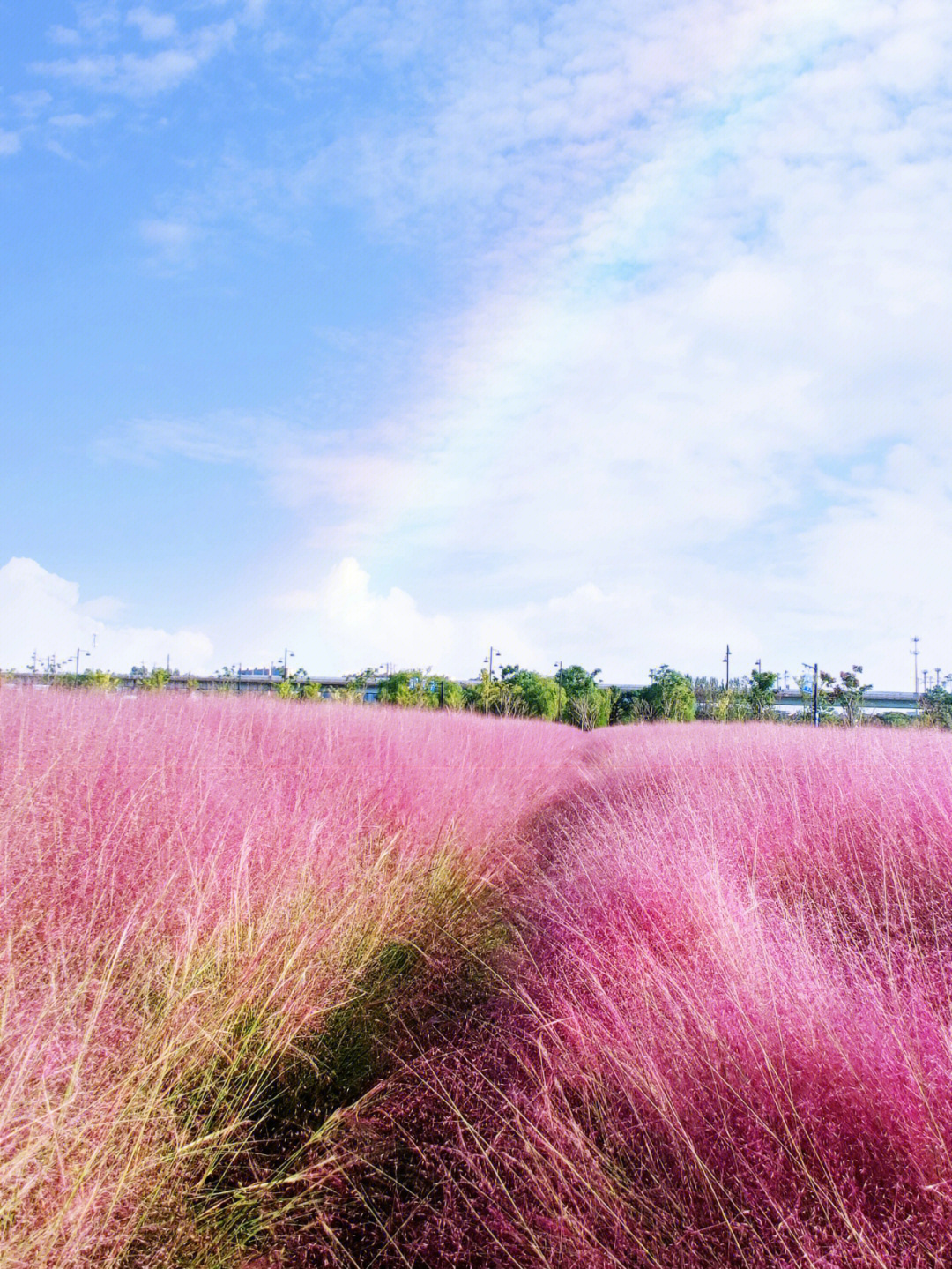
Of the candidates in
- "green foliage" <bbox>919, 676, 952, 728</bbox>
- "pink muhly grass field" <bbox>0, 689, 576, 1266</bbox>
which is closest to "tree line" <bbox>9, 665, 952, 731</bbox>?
"green foliage" <bbox>919, 676, 952, 728</bbox>

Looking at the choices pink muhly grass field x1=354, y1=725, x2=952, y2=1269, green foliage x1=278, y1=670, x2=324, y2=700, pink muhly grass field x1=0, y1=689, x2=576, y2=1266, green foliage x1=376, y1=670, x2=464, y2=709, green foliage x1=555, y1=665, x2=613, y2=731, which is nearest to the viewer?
pink muhly grass field x1=354, y1=725, x2=952, y2=1269

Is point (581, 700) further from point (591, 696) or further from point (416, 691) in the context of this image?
point (416, 691)

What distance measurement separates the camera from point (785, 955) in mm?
2293

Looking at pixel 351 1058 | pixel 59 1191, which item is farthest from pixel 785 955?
pixel 59 1191

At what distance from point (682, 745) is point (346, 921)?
566 cm

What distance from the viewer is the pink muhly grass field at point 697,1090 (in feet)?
4.84

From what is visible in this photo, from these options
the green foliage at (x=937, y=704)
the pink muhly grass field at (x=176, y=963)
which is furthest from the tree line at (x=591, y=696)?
the pink muhly grass field at (x=176, y=963)

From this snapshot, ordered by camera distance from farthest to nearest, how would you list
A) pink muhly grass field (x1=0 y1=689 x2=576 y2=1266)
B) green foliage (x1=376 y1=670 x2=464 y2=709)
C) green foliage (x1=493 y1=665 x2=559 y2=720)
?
green foliage (x1=493 y1=665 x2=559 y2=720) → green foliage (x1=376 y1=670 x2=464 y2=709) → pink muhly grass field (x1=0 y1=689 x2=576 y2=1266)

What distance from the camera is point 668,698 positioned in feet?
70.5

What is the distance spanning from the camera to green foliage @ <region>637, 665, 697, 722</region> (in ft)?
68.2

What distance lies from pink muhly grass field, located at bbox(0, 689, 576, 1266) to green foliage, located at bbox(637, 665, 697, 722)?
55.7 feet

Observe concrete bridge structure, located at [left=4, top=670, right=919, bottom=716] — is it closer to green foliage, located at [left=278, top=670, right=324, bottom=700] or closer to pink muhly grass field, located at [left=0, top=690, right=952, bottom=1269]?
green foliage, located at [left=278, top=670, right=324, bottom=700]

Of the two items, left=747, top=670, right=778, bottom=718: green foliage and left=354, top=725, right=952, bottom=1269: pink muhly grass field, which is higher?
left=747, top=670, right=778, bottom=718: green foliage

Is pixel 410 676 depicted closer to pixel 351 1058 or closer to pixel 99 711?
pixel 99 711
